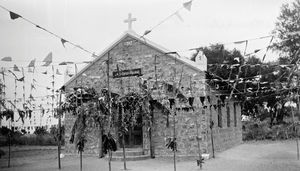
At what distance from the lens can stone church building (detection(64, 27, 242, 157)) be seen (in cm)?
1472

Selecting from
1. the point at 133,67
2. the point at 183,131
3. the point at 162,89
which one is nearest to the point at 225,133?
the point at 183,131

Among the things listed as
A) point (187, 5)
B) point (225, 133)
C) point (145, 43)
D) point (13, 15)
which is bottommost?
point (225, 133)

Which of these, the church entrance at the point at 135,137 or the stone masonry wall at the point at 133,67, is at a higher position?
the stone masonry wall at the point at 133,67

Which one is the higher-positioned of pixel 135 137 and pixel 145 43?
pixel 145 43

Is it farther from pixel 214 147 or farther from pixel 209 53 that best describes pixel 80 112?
pixel 209 53

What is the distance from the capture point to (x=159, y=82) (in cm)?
1538

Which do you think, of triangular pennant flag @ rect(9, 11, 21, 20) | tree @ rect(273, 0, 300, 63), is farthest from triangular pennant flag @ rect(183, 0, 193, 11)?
tree @ rect(273, 0, 300, 63)

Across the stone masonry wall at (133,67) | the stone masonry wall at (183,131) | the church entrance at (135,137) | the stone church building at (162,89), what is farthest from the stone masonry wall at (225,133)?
the church entrance at (135,137)

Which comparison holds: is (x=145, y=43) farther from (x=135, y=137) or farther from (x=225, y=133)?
(x=225, y=133)

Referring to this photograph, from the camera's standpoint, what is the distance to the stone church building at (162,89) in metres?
14.7

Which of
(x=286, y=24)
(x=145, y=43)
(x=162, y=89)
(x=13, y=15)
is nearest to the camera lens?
(x=13, y=15)

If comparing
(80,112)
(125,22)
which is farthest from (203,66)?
(80,112)

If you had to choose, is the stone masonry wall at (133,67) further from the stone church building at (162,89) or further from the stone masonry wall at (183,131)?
the stone masonry wall at (183,131)

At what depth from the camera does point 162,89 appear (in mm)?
15555
